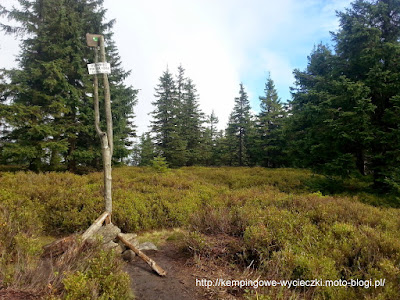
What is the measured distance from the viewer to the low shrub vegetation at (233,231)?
3.15m

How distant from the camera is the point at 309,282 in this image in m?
3.33

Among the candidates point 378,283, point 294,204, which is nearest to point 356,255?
point 378,283

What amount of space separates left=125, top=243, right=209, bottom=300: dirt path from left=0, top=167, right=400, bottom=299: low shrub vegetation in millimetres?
546

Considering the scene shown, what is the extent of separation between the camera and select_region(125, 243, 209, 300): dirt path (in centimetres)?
347

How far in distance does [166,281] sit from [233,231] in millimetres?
2086

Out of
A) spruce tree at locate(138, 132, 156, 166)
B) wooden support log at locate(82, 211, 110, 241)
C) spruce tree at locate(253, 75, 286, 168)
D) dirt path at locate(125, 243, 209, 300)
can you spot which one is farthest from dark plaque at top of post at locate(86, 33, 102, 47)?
spruce tree at locate(253, 75, 286, 168)

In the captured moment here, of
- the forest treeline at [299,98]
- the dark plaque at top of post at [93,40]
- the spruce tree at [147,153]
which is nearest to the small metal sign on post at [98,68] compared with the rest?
the dark plaque at top of post at [93,40]

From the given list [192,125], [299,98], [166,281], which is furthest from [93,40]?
[192,125]

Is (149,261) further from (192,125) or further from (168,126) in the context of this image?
(192,125)

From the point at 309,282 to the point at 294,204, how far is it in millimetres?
3592

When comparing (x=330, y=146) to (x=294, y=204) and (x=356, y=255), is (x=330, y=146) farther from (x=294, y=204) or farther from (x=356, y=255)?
(x=356, y=255)

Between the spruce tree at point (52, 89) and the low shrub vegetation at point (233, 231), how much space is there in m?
3.47

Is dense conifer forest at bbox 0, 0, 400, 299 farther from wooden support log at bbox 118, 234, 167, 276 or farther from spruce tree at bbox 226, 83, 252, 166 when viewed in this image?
spruce tree at bbox 226, 83, 252, 166

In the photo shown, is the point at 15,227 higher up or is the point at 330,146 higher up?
the point at 330,146
